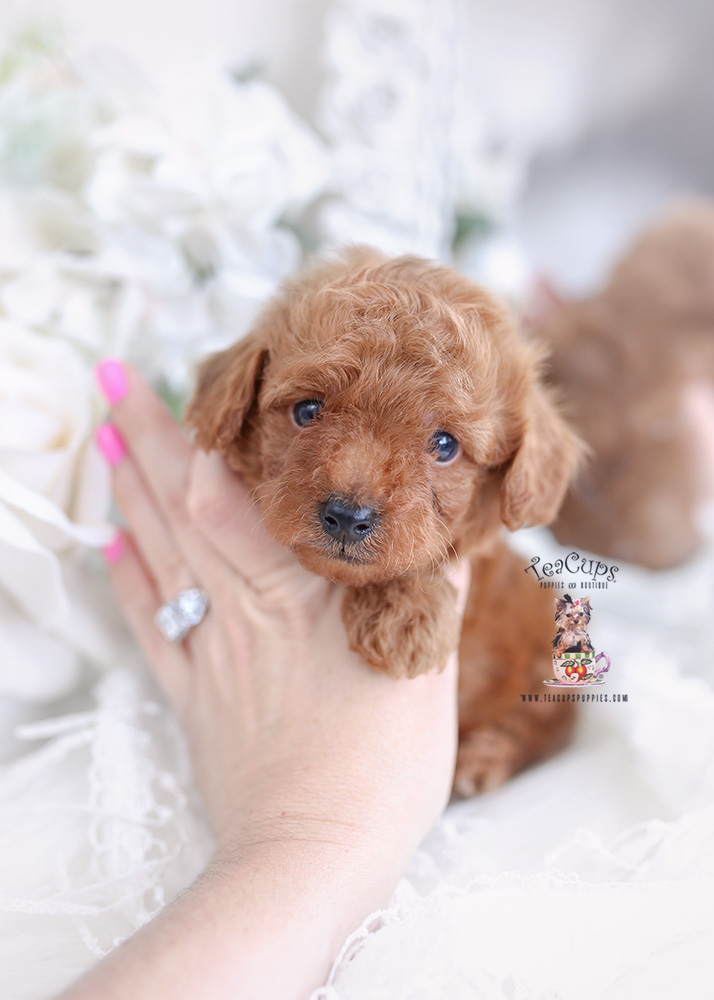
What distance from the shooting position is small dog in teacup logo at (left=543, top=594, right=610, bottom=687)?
146 cm

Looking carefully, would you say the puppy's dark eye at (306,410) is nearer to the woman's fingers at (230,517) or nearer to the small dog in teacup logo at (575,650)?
the woman's fingers at (230,517)

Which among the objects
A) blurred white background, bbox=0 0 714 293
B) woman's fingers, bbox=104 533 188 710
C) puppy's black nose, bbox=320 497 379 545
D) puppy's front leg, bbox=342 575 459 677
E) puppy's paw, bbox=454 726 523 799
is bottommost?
puppy's paw, bbox=454 726 523 799

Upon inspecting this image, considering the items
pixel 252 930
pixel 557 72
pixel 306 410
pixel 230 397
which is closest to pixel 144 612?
pixel 230 397

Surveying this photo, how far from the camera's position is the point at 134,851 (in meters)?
1.34

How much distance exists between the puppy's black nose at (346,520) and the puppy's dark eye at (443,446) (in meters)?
0.18

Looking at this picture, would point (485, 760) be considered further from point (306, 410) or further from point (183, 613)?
point (306, 410)

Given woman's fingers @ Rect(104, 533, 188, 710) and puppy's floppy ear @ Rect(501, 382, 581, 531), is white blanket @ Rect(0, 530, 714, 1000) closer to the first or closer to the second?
woman's fingers @ Rect(104, 533, 188, 710)

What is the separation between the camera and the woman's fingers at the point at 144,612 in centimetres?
167

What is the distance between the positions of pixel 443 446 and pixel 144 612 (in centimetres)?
99

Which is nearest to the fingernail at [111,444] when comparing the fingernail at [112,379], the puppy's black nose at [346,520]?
the fingernail at [112,379]

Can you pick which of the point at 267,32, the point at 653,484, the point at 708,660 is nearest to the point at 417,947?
the point at 708,660

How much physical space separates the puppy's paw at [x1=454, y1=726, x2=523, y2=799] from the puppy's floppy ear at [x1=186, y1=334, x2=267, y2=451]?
1011mm

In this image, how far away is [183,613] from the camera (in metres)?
1.67

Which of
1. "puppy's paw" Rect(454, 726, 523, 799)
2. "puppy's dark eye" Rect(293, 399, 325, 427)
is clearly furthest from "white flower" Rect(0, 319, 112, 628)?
"puppy's paw" Rect(454, 726, 523, 799)
